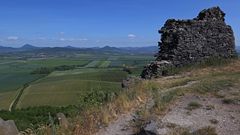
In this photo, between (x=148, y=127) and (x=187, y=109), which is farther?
(x=187, y=109)

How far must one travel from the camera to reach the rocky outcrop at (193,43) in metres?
15.2

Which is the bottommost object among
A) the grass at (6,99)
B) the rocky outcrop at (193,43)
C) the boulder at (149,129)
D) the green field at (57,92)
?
the grass at (6,99)

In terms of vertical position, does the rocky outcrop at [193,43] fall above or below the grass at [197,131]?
above

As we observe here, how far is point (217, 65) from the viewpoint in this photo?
15.0m

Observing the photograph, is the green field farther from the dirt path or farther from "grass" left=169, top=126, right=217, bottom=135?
"grass" left=169, top=126, right=217, bottom=135

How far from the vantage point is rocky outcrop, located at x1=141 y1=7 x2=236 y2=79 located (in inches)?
599

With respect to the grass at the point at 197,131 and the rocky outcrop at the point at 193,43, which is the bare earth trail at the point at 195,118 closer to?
the grass at the point at 197,131

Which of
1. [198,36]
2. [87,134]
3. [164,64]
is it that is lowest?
[87,134]

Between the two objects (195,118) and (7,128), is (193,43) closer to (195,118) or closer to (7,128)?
(195,118)

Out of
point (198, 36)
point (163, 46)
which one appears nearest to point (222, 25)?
point (198, 36)

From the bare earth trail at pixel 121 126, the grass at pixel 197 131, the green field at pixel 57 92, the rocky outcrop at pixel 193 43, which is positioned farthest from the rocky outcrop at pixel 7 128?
the green field at pixel 57 92

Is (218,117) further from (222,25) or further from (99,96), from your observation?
(222,25)

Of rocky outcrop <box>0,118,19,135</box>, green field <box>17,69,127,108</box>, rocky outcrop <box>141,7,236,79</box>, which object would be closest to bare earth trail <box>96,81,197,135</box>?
rocky outcrop <box>0,118,19,135</box>

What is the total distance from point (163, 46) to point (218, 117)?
884 cm
